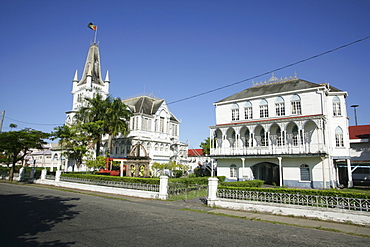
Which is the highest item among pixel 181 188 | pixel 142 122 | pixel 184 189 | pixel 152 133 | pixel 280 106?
pixel 280 106

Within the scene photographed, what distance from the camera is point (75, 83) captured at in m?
48.9

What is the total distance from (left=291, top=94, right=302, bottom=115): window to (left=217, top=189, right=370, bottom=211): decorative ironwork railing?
17282 millimetres

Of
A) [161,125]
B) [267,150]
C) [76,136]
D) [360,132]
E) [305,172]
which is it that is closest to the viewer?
[305,172]

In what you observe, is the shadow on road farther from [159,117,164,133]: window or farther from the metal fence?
[159,117,164,133]: window

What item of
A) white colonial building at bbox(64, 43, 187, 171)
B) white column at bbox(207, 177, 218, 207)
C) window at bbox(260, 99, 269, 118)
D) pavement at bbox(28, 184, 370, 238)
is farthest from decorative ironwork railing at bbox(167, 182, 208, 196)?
white colonial building at bbox(64, 43, 187, 171)

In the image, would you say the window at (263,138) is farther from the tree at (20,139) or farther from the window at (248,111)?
the tree at (20,139)

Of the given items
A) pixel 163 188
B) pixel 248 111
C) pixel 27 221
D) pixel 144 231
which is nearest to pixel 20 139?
pixel 163 188

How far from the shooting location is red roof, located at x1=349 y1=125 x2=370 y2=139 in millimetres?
34281

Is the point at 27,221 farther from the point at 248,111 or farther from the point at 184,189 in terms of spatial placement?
the point at 248,111

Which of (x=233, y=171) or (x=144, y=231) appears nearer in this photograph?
(x=144, y=231)

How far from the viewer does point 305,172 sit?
86.6 feet

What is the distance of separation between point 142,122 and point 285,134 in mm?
21838

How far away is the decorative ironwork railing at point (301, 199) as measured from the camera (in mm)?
10750

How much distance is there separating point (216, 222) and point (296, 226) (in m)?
3.25
